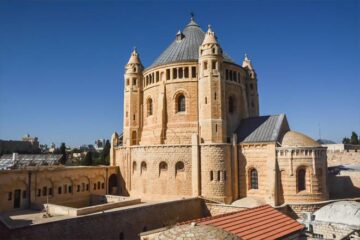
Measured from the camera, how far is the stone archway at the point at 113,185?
39281mm

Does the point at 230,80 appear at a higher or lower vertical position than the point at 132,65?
lower

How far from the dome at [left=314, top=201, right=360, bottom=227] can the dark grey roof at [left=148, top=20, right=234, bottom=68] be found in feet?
63.3

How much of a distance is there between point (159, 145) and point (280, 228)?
57.2ft

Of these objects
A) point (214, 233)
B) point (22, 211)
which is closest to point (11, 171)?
point (22, 211)

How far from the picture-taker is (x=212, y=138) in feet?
104

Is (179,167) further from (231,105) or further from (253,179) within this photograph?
(231,105)

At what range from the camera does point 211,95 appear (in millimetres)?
32156

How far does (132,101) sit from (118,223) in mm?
19168

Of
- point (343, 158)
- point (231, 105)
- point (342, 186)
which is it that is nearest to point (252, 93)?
point (231, 105)

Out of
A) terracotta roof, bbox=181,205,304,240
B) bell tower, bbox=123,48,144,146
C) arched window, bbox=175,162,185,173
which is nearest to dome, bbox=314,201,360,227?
terracotta roof, bbox=181,205,304,240

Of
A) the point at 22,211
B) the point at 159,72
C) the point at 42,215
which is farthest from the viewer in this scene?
the point at 159,72

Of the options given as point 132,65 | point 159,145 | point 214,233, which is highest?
point 132,65

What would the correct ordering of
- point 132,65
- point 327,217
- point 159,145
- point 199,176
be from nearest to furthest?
point 327,217 < point 199,176 < point 159,145 < point 132,65

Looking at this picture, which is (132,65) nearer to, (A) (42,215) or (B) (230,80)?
(B) (230,80)
